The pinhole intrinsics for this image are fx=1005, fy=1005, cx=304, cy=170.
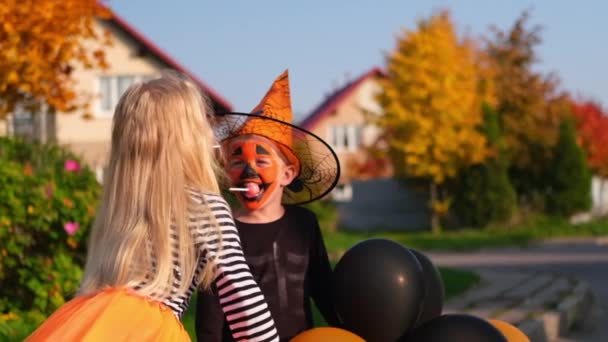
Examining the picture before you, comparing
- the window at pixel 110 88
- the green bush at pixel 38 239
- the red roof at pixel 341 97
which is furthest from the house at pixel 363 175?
the green bush at pixel 38 239

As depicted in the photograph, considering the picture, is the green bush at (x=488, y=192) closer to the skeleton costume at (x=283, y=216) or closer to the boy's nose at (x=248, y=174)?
the skeleton costume at (x=283, y=216)

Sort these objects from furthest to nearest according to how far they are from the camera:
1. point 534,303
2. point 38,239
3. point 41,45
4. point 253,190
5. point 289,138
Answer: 1. point 41,45
2. point 534,303
3. point 38,239
4. point 289,138
5. point 253,190

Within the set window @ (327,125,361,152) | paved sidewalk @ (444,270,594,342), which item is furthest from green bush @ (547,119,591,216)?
paved sidewalk @ (444,270,594,342)

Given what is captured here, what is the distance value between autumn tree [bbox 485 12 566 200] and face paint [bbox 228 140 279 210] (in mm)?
27421

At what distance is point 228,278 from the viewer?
305 cm

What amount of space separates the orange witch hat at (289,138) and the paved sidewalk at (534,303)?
4013 mm

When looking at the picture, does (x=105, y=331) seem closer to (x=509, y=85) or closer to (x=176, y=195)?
(x=176, y=195)

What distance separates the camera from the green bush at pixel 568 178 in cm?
3050

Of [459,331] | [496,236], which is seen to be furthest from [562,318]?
[496,236]

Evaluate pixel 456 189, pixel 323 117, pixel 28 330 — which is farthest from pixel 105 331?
pixel 323 117

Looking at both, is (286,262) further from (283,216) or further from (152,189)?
(152,189)

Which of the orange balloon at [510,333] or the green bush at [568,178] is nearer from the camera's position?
the orange balloon at [510,333]

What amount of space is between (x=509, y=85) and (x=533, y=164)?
10.1 feet

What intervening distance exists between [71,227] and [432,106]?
23.8 m
